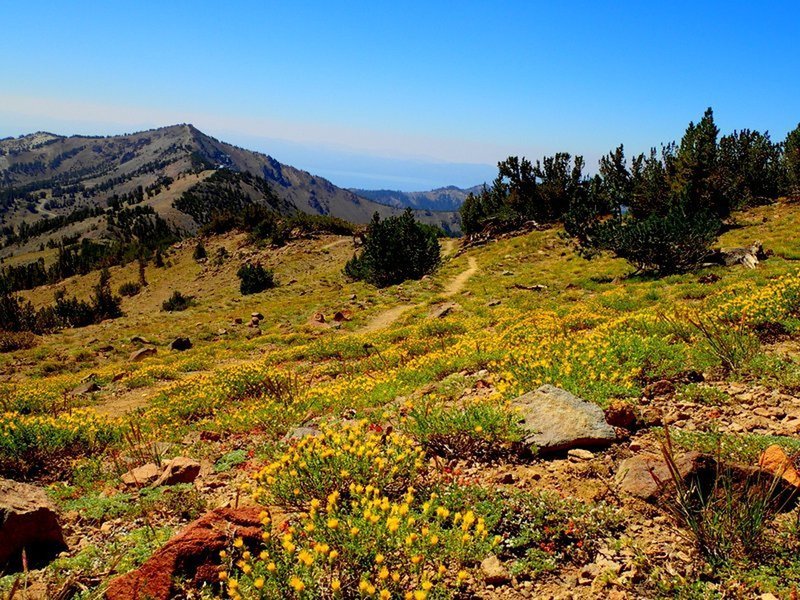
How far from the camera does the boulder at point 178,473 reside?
6237 mm

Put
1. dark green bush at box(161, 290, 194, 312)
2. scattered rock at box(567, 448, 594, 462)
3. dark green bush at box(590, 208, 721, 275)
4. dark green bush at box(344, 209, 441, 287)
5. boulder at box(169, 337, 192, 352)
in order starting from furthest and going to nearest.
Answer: dark green bush at box(161, 290, 194, 312), dark green bush at box(344, 209, 441, 287), boulder at box(169, 337, 192, 352), dark green bush at box(590, 208, 721, 275), scattered rock at box(567, 448, 594, 462)

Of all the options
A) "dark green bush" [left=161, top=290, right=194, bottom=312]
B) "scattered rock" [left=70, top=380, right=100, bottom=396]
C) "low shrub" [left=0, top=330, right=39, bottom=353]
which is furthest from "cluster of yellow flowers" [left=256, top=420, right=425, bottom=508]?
"dark green bush" [left=161, top=290, right=194, bottom=312]

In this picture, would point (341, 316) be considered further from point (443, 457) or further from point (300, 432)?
point (443, 457)

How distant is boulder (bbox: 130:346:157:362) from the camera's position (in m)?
21.0

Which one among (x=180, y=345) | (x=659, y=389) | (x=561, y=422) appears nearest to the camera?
(x=561, y=422)

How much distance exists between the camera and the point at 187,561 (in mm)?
3857

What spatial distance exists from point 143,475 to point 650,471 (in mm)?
6491

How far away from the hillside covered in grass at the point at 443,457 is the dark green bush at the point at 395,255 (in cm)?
2002

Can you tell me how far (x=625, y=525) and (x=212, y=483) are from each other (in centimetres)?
508

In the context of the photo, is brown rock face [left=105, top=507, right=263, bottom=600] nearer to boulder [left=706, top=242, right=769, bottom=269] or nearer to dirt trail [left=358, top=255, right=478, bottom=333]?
dirt trail [left=358, top=255, right=478, bottom=333]

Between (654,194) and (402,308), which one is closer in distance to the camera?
(402,308)

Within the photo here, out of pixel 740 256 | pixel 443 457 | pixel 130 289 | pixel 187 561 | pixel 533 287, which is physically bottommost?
pixel 130 289

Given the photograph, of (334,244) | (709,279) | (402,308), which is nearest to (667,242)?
(709,279)

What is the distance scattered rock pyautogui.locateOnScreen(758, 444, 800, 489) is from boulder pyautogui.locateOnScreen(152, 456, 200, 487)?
21.8 feet
